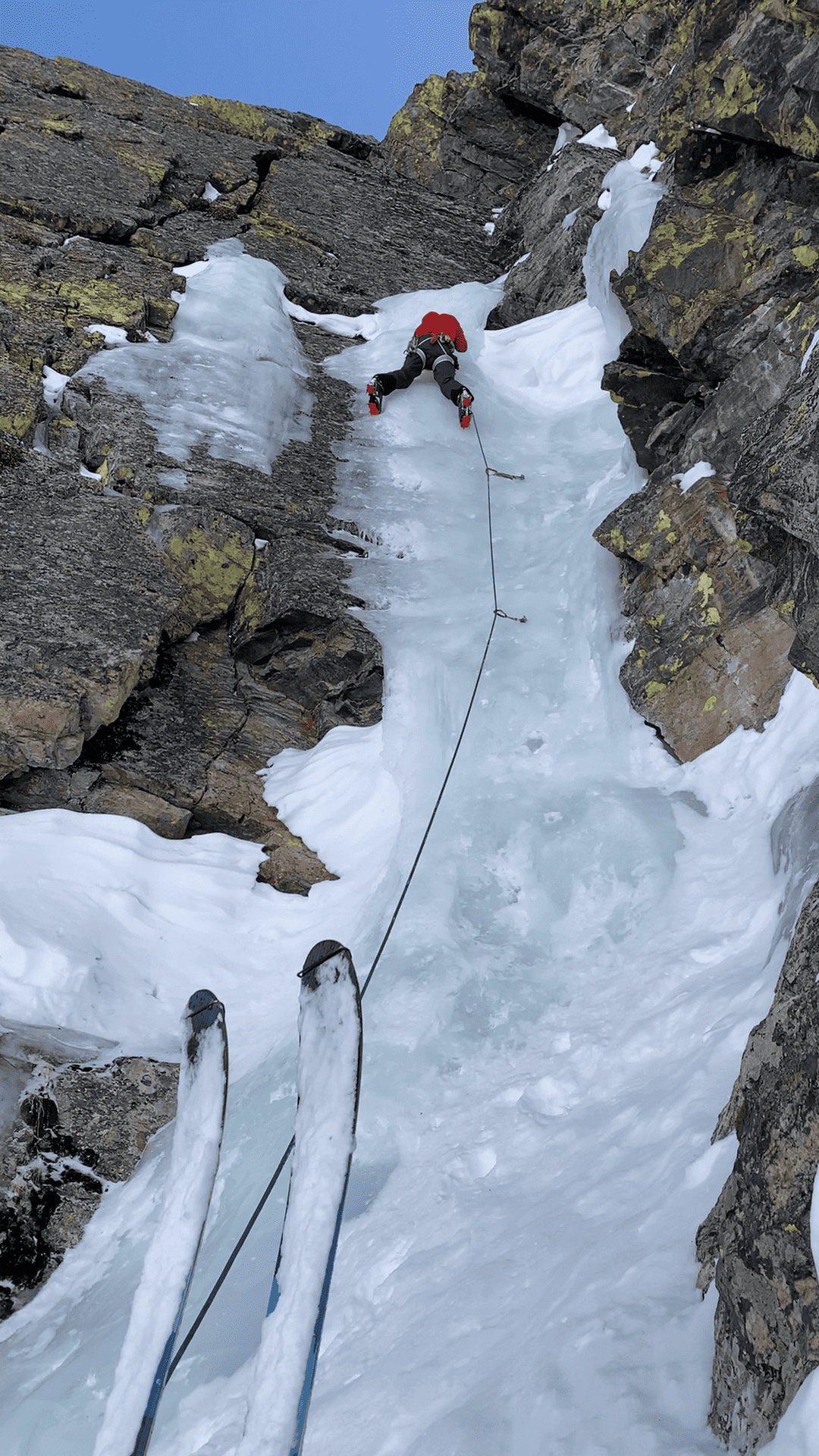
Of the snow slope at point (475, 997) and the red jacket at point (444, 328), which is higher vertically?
the red jacket at point (444, 328)

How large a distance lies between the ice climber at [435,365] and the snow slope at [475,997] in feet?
4.44

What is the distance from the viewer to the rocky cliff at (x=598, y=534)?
6.65ft

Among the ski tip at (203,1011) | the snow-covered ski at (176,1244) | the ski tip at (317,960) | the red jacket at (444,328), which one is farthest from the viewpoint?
the red jacket at (444,328)

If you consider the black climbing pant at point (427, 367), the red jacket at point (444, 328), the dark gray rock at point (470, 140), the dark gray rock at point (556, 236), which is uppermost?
the dark gray rock at point (470, 140)

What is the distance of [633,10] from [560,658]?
35.0 ft

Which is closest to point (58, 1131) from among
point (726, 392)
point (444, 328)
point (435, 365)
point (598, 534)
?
point (598, 534)

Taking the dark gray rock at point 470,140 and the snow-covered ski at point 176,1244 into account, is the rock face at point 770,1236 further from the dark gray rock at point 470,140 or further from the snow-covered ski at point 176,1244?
the dark gray rock at point 470,140

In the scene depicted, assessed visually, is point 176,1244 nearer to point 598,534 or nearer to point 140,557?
point 598,534

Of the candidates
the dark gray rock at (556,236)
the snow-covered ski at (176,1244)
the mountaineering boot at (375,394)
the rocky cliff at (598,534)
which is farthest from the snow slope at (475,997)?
the dark gray rock at (556,236)

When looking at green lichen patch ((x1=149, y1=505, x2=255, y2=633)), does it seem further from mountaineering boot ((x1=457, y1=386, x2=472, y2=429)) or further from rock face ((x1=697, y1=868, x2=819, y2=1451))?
rock face ((x1=697, y1=868, x2=819, y2=1451))

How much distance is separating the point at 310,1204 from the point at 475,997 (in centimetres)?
181

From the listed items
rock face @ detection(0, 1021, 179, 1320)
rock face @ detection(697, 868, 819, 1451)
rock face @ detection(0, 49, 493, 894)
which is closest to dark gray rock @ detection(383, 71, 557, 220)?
rock face @ detection(0, 49, 493, 894)

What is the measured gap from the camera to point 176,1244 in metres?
2.27

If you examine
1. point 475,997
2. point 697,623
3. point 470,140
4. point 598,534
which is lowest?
point 475,997
